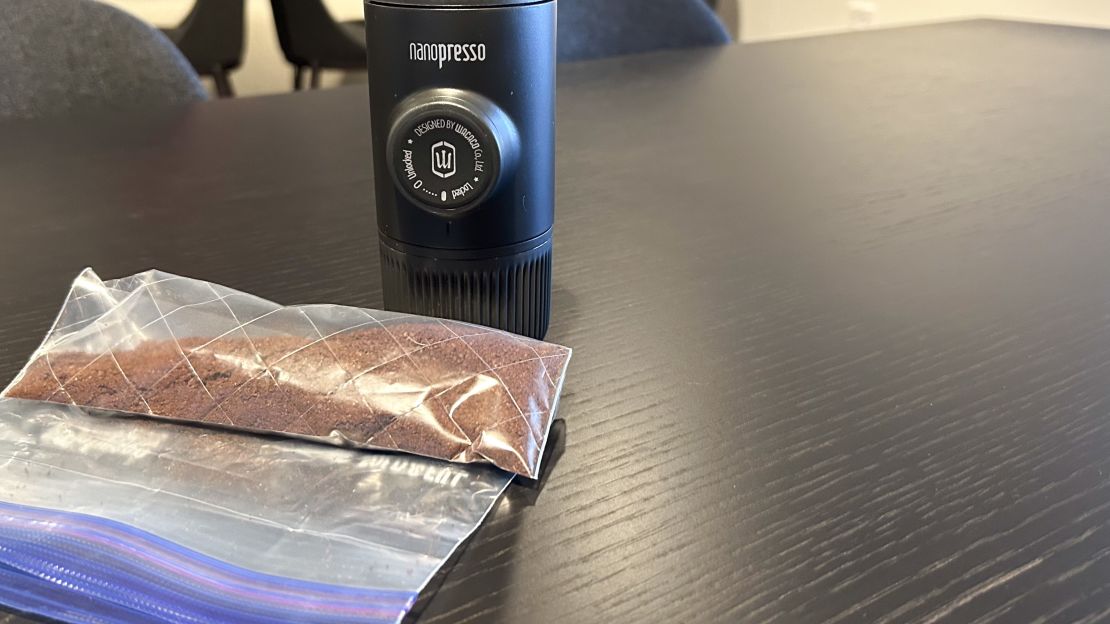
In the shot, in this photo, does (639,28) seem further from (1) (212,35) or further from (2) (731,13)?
(2) (731,13)

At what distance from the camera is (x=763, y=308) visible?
16.9 inches

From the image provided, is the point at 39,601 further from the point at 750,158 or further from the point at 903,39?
the point at 903,39

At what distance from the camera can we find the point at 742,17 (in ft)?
8.17

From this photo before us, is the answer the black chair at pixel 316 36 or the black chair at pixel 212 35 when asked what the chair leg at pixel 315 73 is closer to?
the black chair at pixel 316 36

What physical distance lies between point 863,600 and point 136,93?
827 millimetres

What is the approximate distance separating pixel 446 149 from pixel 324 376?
0.31 ft

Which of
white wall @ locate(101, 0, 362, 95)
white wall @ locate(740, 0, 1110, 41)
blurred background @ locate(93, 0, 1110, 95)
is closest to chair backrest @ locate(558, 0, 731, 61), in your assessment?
Answer: white wall @ locate(740, 0, 1110, 41)

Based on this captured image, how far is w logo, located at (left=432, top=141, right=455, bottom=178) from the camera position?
33cm

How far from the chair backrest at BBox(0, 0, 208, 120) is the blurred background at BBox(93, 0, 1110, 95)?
1148mm

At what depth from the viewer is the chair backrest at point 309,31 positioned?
205 cm

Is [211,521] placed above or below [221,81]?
above

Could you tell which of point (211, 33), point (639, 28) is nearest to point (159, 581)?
point (639, 28)

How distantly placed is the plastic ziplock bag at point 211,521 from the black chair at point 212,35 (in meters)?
1.87

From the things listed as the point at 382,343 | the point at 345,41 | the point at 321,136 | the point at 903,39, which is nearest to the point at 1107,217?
the point at 382,343
